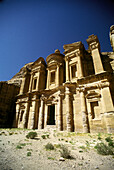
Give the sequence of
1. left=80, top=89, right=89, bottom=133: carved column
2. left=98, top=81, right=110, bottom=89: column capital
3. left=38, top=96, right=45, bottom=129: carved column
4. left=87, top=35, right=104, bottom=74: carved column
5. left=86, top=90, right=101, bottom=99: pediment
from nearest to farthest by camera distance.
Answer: left=80, top=89, right=89, bottom=133: carved column, left=98, top=81, right=110, bottom=89: column capital, left=86, top=90, right=101, bottom=99: pediment, left=87, top=35, right=104, bottom=74: carved column, left=38, top=96, right=45, bottom=129: carved column

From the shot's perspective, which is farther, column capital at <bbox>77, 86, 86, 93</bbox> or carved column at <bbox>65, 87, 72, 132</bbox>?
column capital at <bbox>77, 86, 86, 93</bbox>

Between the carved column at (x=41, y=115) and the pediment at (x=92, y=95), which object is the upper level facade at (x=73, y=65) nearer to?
the carved column at (x=41, y=115)

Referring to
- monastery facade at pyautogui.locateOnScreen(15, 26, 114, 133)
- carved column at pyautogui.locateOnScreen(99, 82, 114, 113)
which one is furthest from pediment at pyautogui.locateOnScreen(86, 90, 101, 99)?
carved column at pyautogui.locateOnScreen(99, 82, 114, 113)

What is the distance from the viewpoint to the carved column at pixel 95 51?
13175 mm

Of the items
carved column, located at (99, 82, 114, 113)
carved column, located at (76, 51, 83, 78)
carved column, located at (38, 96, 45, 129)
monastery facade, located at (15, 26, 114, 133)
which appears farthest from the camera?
carved column, located at (38, 96, 45, 129)

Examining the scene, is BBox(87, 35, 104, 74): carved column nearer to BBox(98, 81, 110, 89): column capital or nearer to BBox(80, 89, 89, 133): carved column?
BBox(98, 81, 110, 89): column capital

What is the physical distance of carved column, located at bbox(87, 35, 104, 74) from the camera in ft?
43.2

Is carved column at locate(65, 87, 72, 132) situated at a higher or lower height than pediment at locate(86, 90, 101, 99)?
lower

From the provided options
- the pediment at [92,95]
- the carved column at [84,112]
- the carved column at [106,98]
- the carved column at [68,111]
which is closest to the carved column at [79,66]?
the carved column at [84,112]

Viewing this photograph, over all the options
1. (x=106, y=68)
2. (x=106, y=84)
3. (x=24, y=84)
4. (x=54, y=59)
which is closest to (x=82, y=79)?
(x=106, y=84)

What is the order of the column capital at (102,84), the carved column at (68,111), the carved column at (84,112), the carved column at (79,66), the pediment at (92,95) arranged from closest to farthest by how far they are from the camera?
the carved column at (84,112) < the column capital at (102,84) < the pediment at (92,95) < the carved column at (68,111) < the carved column at (79,66)

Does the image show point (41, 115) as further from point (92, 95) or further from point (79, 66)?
point (79, 66)

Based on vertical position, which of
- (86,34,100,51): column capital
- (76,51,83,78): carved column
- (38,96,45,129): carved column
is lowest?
(38,96,45,129): carved column

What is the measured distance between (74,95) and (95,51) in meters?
7.76
